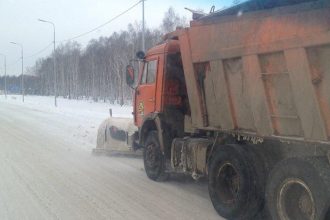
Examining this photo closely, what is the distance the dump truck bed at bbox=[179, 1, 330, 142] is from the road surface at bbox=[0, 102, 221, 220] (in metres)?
1.30

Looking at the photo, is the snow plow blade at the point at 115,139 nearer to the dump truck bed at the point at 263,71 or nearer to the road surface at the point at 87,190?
the road surface at the point at 87,190

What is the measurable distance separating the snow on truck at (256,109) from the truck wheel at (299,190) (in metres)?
0.01

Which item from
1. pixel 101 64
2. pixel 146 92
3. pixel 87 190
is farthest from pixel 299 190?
pixel 101 64

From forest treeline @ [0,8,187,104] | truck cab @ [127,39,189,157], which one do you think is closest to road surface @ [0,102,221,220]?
truck cab @ [127,39,189,157]

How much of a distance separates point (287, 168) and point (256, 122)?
84 cm

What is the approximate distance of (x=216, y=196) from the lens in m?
6.73

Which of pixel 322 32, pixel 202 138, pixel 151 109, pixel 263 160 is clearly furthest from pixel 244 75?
pixel 151 109

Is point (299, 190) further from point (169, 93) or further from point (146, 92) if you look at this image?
point (146, 92)

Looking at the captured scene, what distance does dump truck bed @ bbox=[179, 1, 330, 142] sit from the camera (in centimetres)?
477

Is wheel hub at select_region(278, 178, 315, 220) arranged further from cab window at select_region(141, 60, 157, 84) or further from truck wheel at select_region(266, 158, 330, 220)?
cab window at select_region(141, 60, 157, 84)

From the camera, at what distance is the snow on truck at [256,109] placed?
4.80 m

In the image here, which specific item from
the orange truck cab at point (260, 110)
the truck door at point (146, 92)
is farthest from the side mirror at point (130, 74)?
the orange truck cab at point (260, 110)

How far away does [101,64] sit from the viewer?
82438 mm

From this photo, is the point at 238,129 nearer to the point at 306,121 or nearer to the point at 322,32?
the point at 306,121
